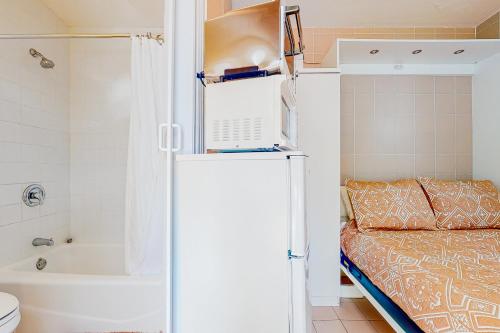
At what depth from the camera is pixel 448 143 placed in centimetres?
273

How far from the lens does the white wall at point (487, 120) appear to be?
2477 mm

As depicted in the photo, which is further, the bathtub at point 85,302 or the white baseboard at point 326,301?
the white baseboard at point 326,301

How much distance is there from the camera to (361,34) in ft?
8.91

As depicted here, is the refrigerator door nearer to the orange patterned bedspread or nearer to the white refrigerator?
the white refrigerator

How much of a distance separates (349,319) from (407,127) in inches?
75.6

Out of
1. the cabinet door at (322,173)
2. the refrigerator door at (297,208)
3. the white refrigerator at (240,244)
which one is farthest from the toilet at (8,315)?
the cabinet door at (322,173)

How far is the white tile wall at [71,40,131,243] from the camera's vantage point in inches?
90.5

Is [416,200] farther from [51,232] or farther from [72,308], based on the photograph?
[51,232]

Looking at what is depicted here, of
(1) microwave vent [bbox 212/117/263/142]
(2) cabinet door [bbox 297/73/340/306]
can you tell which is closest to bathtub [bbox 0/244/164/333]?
(1) microwave vent [bbox 212/117/263/142]

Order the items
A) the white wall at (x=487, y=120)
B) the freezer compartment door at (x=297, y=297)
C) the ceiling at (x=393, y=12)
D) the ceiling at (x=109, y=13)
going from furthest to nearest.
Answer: the white wall at (x=487, y=120) < the ceiling at (x=393, y=12) < the ceiling at (x=109, y=13) < the freezer compartment door at (x=297, y=297)

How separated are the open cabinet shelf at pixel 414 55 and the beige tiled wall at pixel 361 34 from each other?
0.90ft

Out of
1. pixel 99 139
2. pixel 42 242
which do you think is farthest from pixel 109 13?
pixel 42 242

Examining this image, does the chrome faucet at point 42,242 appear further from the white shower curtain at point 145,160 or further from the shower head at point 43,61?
the shower head at point 43,61

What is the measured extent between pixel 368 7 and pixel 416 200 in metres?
1.76
